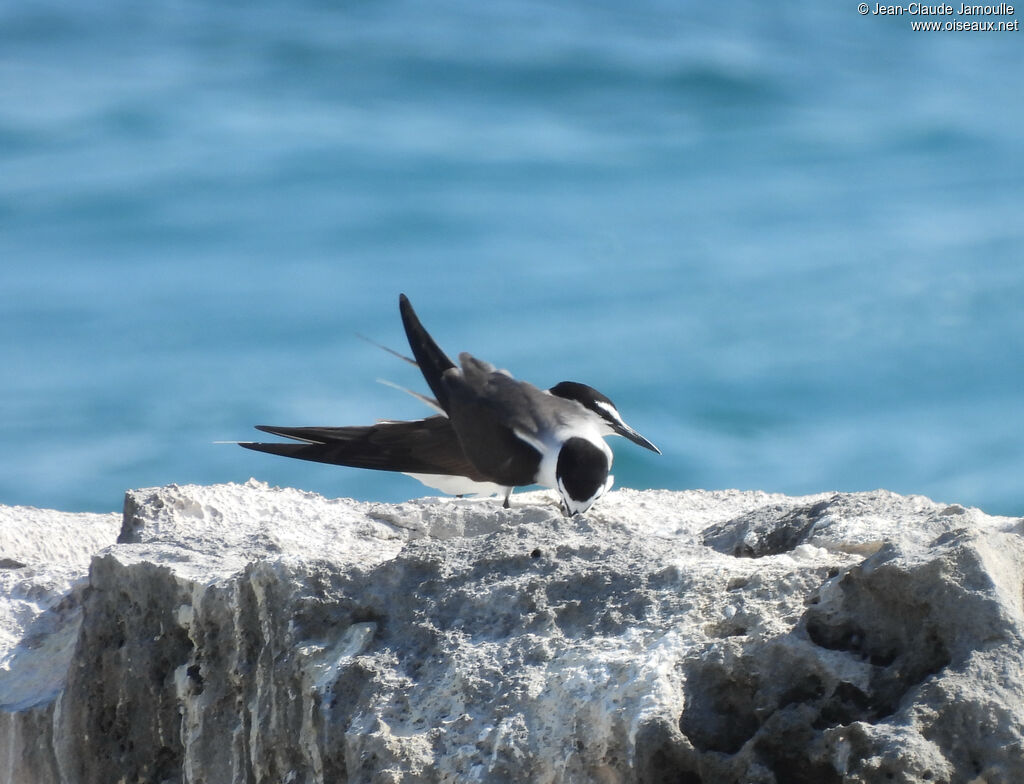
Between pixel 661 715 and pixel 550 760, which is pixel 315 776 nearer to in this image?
pixel 550 760

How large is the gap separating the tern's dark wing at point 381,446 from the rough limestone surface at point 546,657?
1.58m

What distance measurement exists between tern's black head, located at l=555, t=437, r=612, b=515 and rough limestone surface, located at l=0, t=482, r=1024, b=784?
0.80 m

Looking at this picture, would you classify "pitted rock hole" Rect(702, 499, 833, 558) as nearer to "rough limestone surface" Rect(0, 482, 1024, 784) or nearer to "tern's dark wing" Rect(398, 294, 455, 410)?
"rough limestone surface" Rect(0, 482, 1024, 784)

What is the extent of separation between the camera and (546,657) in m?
1.77

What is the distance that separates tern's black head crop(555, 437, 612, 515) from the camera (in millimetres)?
3309

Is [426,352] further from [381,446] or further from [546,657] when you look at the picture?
[546,657]

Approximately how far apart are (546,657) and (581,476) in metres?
1.60

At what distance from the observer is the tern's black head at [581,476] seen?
331 centimetres

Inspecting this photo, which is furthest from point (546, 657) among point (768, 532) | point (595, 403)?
point (595, 403)

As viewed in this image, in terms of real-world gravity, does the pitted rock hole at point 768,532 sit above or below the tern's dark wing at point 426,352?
below

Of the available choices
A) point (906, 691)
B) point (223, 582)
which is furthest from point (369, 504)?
point (906, 691)

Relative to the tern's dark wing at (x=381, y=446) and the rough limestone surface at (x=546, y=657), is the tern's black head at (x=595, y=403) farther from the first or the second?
the rough limestone surface at (x=546, y=657)

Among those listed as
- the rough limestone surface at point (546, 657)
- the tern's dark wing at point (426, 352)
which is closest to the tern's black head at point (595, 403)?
the tern's dark wing at point (426, 352)

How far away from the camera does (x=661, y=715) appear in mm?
1597
